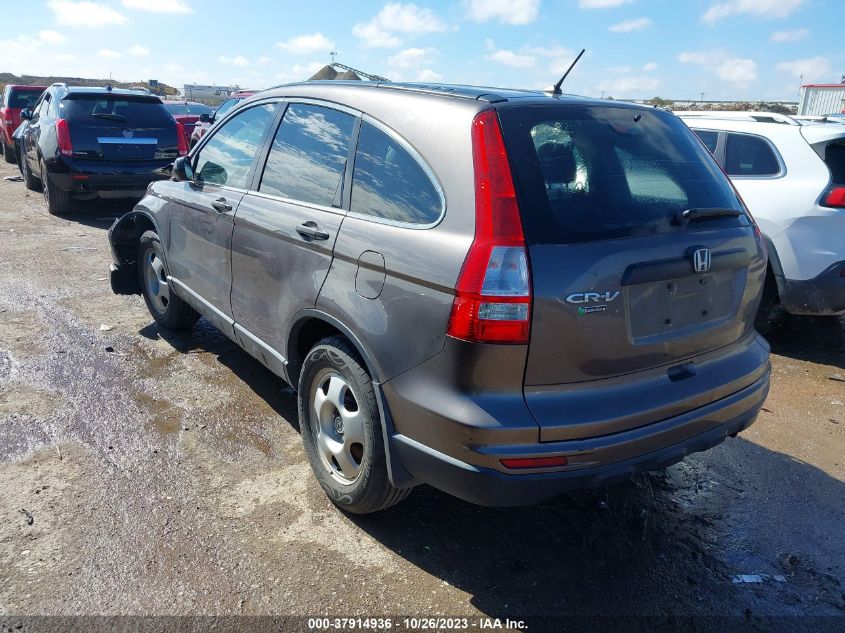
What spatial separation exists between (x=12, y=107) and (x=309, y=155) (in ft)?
58.7

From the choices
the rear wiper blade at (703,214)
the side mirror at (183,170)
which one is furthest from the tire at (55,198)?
the rear wiper blade at (703,214)

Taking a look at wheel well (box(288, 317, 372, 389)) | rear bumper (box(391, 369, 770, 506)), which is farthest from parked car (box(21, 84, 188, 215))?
rear bumper (box(391, 369, 770, 506))

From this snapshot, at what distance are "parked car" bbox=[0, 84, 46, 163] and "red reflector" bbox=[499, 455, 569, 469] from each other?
1868 cm

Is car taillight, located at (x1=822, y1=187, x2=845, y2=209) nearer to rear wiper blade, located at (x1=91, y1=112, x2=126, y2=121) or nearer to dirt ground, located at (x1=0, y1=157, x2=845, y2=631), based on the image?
dirt ground, located at (x1=0, y1=157, x2=845, y2=631)

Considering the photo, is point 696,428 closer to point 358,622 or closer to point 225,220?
point 358,622

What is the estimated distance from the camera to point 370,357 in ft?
8.59

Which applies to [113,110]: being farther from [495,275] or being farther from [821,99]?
[821,99]

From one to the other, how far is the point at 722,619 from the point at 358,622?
1391mm

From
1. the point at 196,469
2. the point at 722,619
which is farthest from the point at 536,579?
the point at 196,469

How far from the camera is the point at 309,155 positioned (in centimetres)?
326

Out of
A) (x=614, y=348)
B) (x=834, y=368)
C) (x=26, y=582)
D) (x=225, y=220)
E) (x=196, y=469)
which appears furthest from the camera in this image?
(x=834, y=368)

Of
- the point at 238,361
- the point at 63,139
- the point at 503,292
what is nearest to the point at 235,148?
the point at 238,361

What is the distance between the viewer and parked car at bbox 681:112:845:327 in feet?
15.9

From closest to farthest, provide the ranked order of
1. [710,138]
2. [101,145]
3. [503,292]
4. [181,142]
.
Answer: [503,292] → [710,138] → [101,145] → [181,142]
